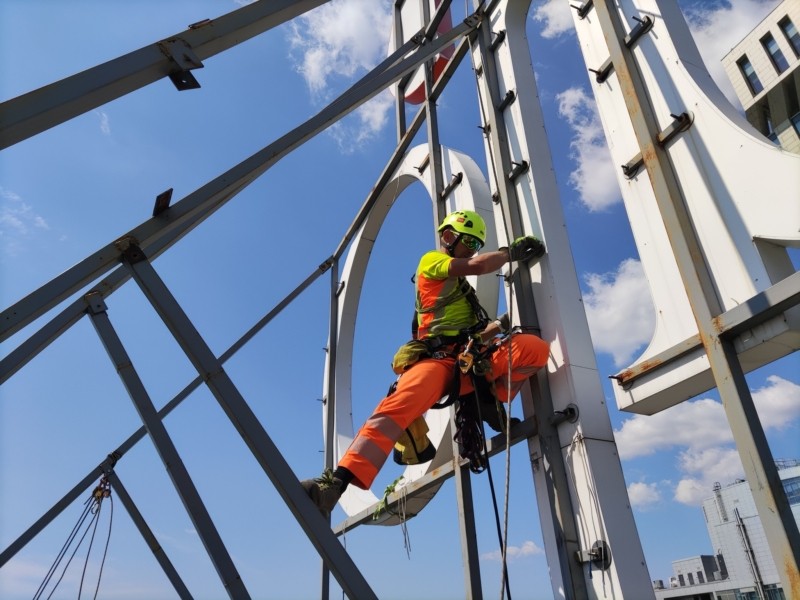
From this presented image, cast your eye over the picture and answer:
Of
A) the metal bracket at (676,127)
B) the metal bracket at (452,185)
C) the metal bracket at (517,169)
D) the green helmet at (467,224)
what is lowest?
the metal bracket at (676,127)

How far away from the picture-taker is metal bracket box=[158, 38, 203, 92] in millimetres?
1796

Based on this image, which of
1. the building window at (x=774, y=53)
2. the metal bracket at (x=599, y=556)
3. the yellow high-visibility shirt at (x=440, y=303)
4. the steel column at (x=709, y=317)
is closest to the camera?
the steel column at (x=709, y=317)

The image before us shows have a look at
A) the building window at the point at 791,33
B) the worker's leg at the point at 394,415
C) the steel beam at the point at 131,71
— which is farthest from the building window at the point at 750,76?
the steel beam at the point at 131,71

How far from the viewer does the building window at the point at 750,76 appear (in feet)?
94.7

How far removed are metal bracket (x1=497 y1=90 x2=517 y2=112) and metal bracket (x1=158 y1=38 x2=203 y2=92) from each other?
2.48 metres

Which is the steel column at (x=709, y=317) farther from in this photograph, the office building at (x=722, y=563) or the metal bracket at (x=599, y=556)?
the office building at (x=722, y=563)

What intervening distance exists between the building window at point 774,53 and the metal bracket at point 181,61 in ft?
109

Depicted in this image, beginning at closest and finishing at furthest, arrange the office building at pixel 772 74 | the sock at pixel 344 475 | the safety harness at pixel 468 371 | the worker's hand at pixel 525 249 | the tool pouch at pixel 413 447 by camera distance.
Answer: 1. the sock at pixel 344 475
2. the safety harness at pixel 468 371
3. the worker's hand at pixel 525 249
4. the tool pouch at pixel 413 447
5. the office building at pixel 772 74

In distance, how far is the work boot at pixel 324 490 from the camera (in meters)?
2.26

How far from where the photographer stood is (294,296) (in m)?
6.28

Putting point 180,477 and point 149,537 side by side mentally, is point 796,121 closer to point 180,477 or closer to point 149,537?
point 149,537

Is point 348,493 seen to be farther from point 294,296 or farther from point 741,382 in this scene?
point 741,382

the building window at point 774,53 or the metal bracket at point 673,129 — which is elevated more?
the building window at point 774,53

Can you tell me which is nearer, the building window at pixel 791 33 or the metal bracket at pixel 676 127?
the metal bracket at pixel 676 127
